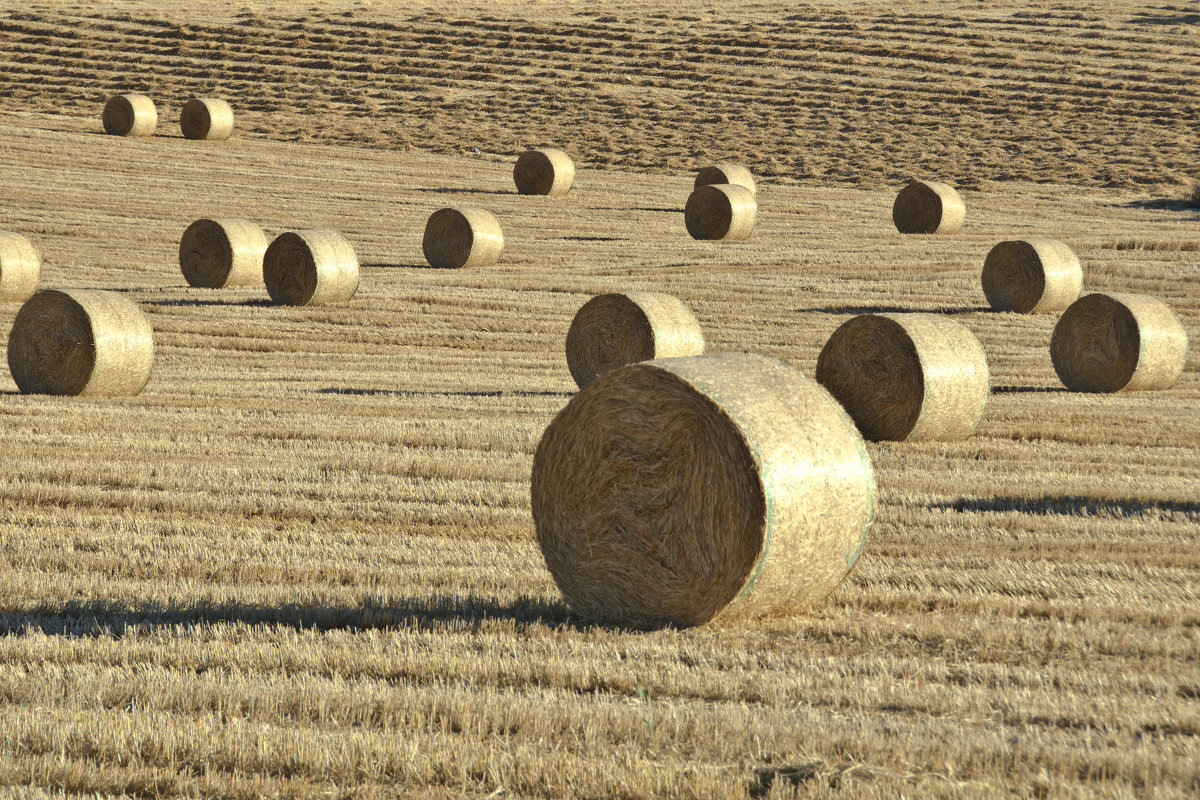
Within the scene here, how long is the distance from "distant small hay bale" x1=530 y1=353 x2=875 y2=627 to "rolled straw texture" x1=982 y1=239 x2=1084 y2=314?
1524 cm

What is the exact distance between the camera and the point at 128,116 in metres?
41.1

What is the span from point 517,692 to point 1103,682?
2428 mm

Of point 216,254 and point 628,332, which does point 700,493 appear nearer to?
point 628,332

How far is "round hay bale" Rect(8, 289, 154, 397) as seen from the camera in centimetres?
1477

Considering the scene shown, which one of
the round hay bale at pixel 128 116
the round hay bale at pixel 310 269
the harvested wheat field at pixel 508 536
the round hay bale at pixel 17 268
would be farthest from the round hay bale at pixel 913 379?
the round hay bale at pixel 128 116

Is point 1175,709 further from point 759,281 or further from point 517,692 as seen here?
point 759,281

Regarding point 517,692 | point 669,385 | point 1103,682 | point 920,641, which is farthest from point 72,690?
point 1103,682

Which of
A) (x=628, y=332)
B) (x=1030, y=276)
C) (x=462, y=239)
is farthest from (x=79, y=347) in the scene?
(x=1030, y=276)

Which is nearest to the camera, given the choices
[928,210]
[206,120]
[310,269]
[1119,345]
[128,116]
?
[1119,345]

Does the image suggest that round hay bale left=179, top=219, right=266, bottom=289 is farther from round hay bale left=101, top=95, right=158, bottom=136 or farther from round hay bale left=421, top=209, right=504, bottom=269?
round hay bale left=101, top=95, right=158, bottom=136

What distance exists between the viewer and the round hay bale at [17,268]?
2069cm

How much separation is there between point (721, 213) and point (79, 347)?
58.1 ft

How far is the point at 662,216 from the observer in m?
33.4

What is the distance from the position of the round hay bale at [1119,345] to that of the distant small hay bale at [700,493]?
31.8ft
